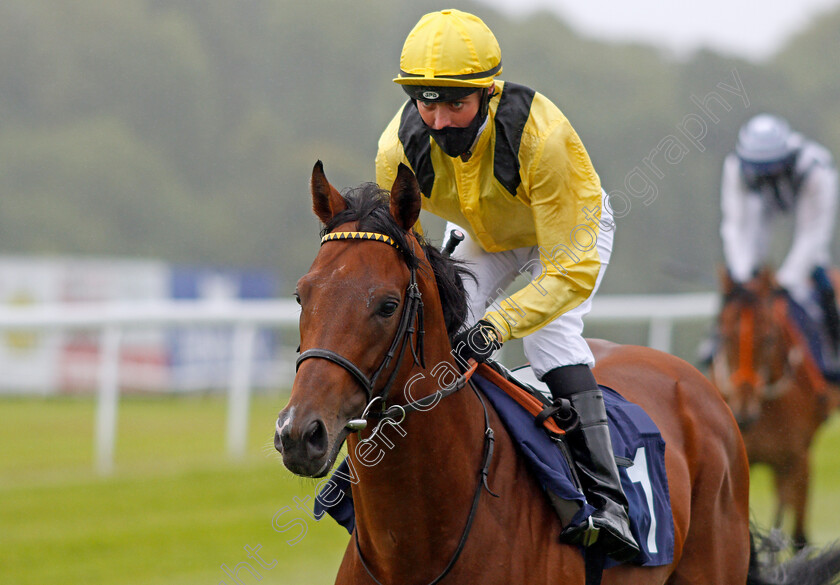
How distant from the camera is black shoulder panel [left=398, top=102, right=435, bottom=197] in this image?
8.96 feet

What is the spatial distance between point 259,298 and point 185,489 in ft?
37.7

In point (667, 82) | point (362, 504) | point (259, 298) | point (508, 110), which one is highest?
point (508, 110)

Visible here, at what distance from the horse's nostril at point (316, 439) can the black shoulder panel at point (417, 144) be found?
96cm

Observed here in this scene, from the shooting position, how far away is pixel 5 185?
815 inches

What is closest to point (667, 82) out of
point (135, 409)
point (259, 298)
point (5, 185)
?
point (259, 298)

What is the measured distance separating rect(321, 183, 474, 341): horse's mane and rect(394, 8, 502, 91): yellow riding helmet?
31 cm

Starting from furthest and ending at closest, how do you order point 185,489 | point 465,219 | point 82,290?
point 82,290 < point 185,489 < point 465,219

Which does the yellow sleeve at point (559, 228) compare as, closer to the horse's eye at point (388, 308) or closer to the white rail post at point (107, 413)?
the horse's eye at point (388, 308)

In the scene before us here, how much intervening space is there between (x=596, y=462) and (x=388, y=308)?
0.88 metres

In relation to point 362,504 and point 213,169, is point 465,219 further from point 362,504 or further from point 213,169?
point 213,169

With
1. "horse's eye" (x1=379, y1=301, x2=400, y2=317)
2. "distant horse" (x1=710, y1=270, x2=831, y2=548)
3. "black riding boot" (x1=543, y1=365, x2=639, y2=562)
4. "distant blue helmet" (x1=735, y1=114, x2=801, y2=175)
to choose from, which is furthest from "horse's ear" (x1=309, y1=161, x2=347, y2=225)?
"distant blue helmet" (x1=735, y1=114, x2=801, y2=175)

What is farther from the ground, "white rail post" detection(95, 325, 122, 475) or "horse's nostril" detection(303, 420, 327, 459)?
"horse's nostril" detection(303, 420, 327, 459)

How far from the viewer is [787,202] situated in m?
6.77

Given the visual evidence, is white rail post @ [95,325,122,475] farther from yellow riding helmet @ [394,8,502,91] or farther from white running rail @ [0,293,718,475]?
yellow riding helmet @ [394,8,502,91]
